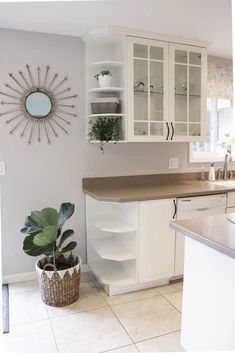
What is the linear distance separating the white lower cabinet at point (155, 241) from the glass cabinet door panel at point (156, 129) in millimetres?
721

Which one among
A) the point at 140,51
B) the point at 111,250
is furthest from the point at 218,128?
the point at 111,250

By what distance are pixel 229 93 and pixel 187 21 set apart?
1.51 metres

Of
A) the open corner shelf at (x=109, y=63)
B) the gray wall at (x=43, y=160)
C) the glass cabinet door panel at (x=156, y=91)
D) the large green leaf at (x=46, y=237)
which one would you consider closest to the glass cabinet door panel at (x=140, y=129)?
the glass cabinet door panel at (x=156, y=91)

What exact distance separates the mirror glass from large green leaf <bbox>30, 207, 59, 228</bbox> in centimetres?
95

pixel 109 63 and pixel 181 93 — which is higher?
pixel 109 63

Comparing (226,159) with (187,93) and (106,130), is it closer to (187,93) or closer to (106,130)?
(187,93)

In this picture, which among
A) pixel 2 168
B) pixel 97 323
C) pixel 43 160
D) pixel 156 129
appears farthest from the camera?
pixel 156 129

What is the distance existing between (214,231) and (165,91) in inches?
71.0

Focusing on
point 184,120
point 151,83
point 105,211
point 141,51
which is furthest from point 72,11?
point 105,211

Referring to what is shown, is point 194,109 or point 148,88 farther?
point 194,109

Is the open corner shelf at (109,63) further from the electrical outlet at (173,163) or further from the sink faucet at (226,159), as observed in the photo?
the sink faucet at (226,159)

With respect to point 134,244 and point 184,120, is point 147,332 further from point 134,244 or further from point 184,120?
point 184,120

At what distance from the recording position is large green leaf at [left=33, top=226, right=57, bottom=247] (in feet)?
7.21

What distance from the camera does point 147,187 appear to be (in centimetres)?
294
